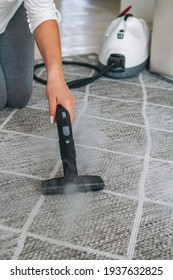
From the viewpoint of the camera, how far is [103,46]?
1.85 meters

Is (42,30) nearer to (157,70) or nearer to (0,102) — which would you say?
(0,102)

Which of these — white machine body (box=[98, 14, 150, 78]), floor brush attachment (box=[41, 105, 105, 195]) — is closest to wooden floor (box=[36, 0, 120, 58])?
white machine body (box=[98, 14, 150, 78])

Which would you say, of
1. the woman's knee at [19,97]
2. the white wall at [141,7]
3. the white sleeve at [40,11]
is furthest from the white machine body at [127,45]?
the white wall at [141,7]

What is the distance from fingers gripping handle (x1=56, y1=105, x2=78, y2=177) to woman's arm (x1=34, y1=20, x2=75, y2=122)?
0.04ft

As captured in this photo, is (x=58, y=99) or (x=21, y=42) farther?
(x=21, y=42)

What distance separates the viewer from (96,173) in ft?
3.70

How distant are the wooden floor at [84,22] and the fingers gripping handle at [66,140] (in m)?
1.16

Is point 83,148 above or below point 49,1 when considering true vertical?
below

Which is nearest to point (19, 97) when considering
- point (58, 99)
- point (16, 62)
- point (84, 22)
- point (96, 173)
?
point (16, 62)

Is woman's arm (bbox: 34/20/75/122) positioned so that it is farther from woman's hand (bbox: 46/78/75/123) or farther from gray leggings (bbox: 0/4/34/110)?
gray leggings (bbox: 0/4/34/110)

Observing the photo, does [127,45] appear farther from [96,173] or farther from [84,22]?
[84,22]

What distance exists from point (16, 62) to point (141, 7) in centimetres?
159

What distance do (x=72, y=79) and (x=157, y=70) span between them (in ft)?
1.31
